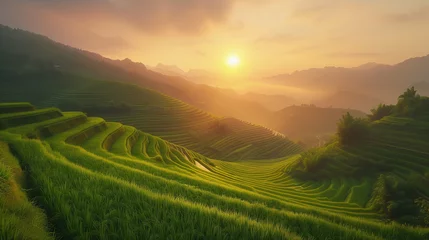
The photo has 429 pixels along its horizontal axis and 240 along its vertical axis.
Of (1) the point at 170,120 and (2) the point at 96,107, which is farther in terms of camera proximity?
(1) the point at 170,120

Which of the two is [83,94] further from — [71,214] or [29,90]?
[71,214]

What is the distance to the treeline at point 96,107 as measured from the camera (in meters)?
84.9

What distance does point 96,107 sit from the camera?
86.1 meters

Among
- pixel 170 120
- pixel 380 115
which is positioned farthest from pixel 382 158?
pixel 170 120

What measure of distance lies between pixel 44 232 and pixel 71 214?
580mm

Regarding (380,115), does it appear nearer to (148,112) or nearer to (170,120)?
(170,120)

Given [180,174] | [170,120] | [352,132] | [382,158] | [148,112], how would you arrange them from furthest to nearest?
[148,112] → [170,120] → [352,132] → [382,158] → [180,174]

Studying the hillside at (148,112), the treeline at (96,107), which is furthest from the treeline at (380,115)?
the treeline at (96,107)

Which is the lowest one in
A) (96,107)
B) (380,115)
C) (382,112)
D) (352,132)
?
(96,107)

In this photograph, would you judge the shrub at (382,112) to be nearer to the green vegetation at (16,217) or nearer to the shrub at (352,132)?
the shrub at (352,132)

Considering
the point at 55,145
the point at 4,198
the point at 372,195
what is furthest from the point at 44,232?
the point at 372,195

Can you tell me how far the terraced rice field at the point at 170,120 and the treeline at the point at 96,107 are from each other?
2.16m

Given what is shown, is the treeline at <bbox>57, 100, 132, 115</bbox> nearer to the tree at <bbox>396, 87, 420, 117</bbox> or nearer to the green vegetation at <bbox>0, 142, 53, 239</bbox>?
the tree at <bbox>396, 87, 420, 117</bbox>

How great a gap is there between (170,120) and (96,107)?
26.4 m
